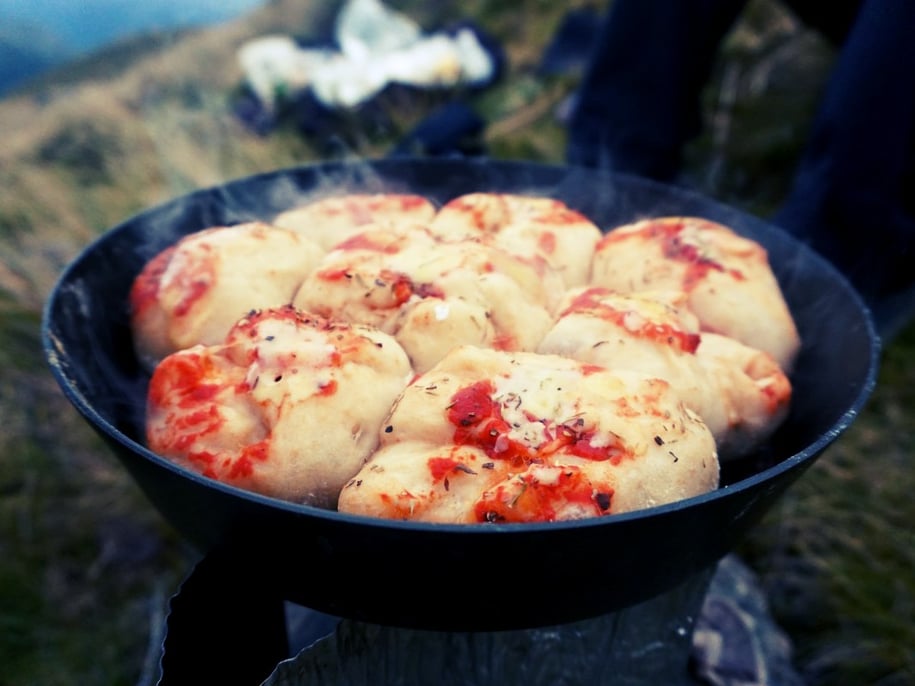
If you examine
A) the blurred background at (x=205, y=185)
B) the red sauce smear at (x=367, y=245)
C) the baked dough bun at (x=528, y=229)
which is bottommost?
the blurred background at (x=205, y=185)

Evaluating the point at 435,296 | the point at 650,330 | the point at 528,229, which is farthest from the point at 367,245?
the point at 650,330

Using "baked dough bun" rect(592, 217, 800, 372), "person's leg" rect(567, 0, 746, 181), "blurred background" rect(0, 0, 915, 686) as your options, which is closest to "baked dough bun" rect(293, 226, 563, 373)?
"baked dough bun" rect(592, 217, 800, 372)

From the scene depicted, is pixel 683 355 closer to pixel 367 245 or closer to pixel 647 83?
pixel 367 245

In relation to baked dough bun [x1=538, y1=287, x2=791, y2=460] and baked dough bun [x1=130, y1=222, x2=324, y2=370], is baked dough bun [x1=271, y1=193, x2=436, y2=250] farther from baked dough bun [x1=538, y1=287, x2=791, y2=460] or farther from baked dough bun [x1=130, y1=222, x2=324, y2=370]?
baked dough bun [x1=538, y1=287, x2=791, y2=460]

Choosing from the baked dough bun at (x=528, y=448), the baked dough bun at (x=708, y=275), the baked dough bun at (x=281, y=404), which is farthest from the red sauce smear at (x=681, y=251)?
the baked dough bun at (x=281, y=404)

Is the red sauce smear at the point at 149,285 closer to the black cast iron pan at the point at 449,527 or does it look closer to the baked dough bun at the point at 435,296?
the black cast iron pan at the point at 449,527

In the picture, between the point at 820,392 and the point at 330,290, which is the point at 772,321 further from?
the point at 330,290
